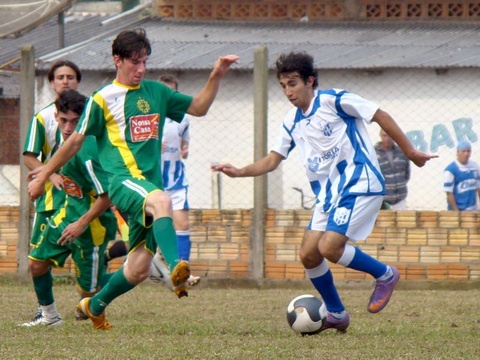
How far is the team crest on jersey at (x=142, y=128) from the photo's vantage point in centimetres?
718

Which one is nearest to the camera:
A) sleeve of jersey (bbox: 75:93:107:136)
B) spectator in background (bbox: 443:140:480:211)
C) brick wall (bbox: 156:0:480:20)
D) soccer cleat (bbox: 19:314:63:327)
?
sleeve of jersey (bbox: 75:93:107:136)

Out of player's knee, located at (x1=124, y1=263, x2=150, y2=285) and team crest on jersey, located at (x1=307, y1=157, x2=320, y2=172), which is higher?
team crest on jersey, located at (x1=307, y1=157, x2=320, y2=172)

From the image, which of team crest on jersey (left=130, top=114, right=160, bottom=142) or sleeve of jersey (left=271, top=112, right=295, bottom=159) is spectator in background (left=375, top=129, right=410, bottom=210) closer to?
sleeve of jersey (left=271, top=112, right=295, bottom=159)

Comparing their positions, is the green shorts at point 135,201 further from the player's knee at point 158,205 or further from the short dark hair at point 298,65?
the short dark hair at point 298,65

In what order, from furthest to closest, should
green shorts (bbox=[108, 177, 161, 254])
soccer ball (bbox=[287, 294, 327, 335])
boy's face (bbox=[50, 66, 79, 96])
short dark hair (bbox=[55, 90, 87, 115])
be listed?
boy's face (bbox=[50, 66, 79, 96]), short dark hair (bbox=[55, 90, 87, 115]), soccer ball (bbox=[287, 294, 327, 335]), green shorts (bbox=[108, 177, 161, 254])

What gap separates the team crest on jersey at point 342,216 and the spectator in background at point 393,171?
525cm

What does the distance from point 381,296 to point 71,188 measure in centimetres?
243

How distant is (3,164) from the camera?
13375mm

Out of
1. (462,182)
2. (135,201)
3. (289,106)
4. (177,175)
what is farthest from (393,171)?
(135,201)

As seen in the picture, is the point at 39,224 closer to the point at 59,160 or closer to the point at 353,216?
the point at 59,160

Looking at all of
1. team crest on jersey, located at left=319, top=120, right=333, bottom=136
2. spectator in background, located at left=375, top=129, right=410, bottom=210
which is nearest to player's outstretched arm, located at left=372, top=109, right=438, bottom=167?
team crest on jersey, located at left=319, top=120, right=333, bottom=136

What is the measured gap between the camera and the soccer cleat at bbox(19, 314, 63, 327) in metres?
8.32

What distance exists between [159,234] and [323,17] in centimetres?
1336

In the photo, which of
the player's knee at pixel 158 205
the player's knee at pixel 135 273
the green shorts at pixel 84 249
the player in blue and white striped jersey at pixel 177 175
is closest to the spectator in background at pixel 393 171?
the player in blue and white striped jersey at pixel 177 175
